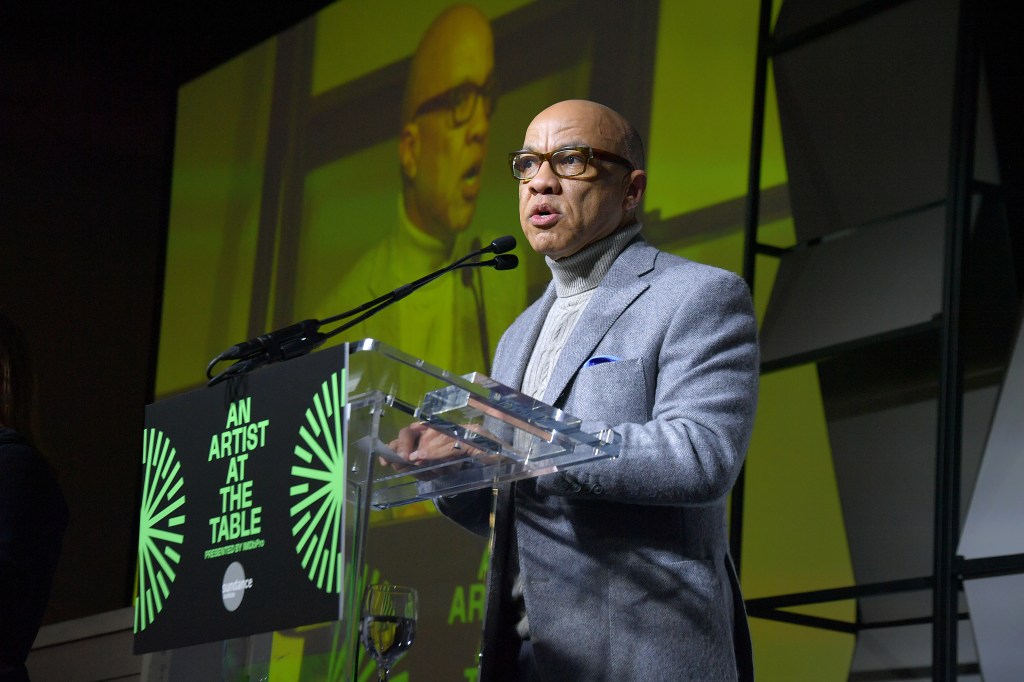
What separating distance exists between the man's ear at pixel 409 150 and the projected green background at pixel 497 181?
0.19 feet

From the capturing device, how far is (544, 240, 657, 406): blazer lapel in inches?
72.1

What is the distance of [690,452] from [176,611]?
26.0 inches

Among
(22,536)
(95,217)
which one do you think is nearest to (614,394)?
(22,536)

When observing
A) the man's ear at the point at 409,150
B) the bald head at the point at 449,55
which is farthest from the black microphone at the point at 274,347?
the man's ear at the point at 409,150

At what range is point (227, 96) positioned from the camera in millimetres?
5637

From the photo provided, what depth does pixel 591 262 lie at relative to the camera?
A: 2.02 metres

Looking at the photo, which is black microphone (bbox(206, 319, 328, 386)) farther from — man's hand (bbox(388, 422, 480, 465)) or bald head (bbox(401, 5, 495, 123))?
bald head (bbox(401, 5, 495, 123))

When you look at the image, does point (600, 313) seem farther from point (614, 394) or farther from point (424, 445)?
point (424, 445)

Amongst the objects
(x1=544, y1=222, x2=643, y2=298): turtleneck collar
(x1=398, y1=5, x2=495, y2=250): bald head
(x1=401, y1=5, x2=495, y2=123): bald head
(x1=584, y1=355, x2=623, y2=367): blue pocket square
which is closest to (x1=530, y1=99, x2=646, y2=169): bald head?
(x1=544, y1=222, x2=643, y2=298): turtleneck collar

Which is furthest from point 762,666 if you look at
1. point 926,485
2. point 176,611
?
point 176,611

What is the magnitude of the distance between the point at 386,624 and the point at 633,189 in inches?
37.5

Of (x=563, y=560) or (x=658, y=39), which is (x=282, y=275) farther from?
(x=563, y=560)

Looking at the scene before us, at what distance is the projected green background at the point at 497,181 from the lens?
3.58m

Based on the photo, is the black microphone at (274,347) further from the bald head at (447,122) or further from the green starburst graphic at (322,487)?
the bald head at (447,122)
